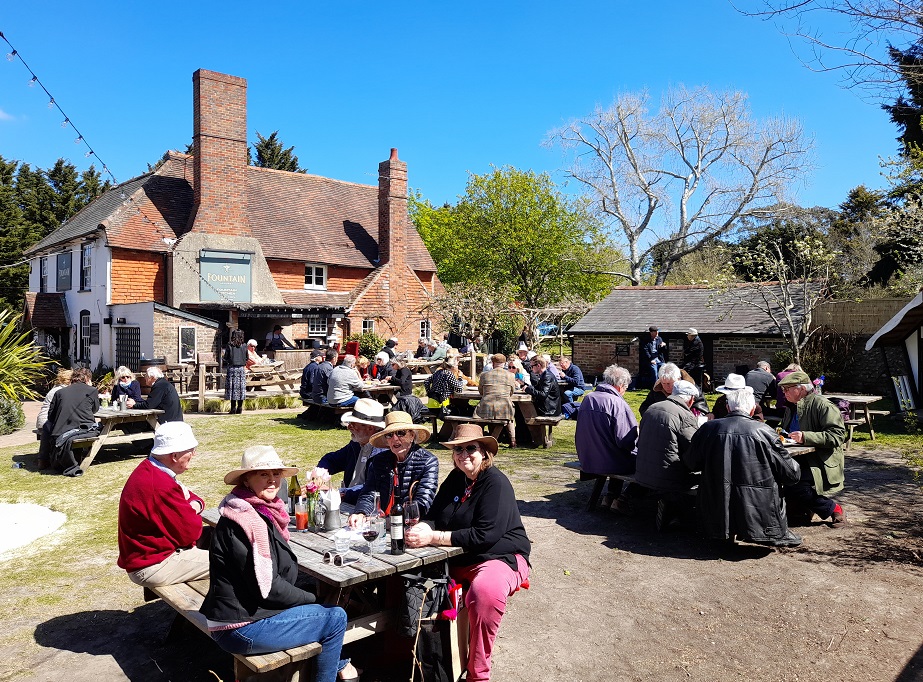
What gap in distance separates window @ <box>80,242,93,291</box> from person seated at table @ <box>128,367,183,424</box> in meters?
16.2

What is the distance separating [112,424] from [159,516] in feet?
23.7

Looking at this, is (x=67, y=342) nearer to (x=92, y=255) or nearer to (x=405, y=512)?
(x=92, y=255)

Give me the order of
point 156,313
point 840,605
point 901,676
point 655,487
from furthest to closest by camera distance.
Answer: point 156,313, point 655,487, point 840,605, point 901,676

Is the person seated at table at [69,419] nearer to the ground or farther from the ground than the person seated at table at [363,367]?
nearer to the ground

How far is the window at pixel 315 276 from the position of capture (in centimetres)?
2730

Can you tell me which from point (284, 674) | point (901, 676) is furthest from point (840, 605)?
point (284, 674)

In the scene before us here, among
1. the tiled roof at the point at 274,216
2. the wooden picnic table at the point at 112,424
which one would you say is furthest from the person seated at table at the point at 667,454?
the tiled roof at the point at 274,216

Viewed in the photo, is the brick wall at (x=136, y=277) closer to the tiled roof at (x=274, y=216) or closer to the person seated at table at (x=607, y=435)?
the tiled roof at (x=274, y=216)

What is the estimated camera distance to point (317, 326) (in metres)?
26.7

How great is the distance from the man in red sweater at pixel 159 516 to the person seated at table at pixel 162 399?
21.5ft

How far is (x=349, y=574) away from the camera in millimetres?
3816

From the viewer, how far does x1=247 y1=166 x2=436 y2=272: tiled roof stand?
27.0 m

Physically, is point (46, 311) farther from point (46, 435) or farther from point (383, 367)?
point (46, 435)

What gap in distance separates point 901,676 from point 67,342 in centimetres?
2976
